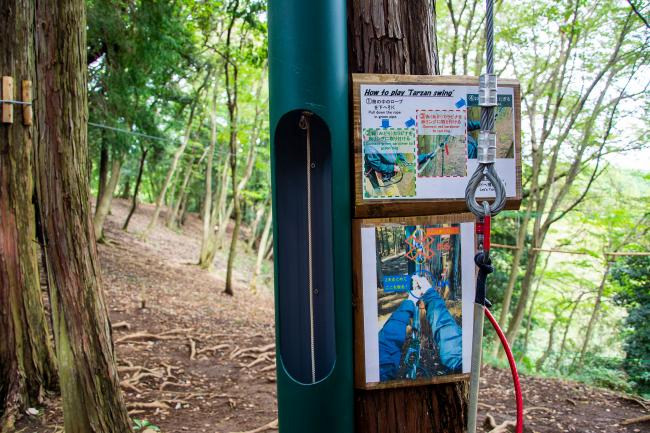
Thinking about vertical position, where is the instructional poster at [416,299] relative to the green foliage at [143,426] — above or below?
above

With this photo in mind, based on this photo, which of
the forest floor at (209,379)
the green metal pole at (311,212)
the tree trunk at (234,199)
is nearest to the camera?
the green metal pole at (311,212)

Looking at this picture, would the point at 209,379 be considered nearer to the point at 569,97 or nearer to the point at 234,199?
the point at 234,199

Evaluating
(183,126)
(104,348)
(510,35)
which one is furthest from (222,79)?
(104,348)

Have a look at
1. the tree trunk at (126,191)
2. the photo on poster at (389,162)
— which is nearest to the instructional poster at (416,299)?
the photo on poster at (389,162)

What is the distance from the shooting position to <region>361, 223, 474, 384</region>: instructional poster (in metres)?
1.41

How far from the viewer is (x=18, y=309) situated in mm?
3814

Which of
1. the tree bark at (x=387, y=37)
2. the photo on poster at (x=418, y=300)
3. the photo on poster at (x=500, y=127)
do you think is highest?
the tree bark at (x=387, y=37)

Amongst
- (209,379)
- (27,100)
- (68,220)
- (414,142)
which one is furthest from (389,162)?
(209,379)

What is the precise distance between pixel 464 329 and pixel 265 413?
3489 millimetres

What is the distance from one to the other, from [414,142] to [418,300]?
1.60 feet

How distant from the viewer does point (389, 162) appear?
1.41 m

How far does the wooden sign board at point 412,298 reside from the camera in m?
1.41

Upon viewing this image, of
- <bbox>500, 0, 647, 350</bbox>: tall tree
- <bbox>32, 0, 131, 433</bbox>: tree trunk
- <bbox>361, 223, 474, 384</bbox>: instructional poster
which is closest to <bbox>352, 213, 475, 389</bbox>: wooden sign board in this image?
<bbox>361, 223, 474, 384</bbox>: instructional poster

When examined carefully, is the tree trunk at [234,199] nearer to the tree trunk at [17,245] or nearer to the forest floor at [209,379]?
the forest floor at [209,379]
